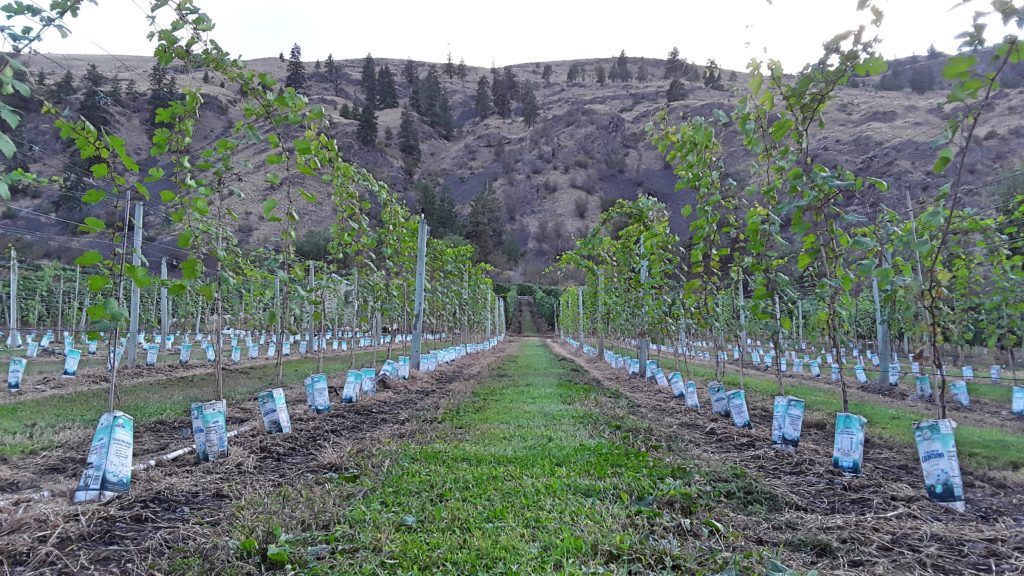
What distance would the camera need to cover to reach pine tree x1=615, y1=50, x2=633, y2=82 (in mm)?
135250

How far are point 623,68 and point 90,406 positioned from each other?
5732 inches

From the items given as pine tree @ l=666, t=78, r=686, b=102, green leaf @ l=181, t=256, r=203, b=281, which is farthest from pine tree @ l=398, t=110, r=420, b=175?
green leaf @ l=181, t=256, r=203, b=281

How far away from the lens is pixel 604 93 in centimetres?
12338

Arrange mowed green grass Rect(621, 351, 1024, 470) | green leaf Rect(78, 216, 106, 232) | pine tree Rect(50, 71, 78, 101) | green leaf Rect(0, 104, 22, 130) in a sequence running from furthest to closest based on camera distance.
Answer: mowed green grass Rect(621, 351, 1024, 470), pine tree Rect(50, 71, 78, 101), green leaf Rect(78, 216, 106, 232), green leaf Rect(0, 104, 22, 130)

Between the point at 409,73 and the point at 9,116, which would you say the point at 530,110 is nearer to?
the point at 409,73

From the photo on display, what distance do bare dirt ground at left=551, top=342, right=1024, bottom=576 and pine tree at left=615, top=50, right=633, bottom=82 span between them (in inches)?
5522

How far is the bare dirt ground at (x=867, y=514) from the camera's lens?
10.1 feet

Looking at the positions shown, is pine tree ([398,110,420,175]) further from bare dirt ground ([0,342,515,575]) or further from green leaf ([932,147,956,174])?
green leaf ([932,147,956,174])

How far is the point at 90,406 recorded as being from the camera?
28.4 ft

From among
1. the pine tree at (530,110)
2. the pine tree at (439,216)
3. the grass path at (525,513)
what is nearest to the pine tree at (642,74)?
the pine tree at (530,110)

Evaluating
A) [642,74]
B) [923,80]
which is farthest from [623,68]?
[923,80]

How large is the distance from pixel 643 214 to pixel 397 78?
5343 inches

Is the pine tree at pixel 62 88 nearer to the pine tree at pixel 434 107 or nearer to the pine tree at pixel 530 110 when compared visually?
the pine tree at pixel 434 107

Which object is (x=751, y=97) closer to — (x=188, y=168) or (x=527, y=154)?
(x=188, y=168)
